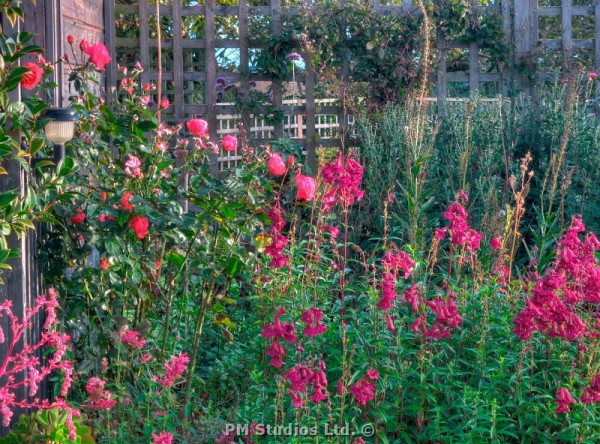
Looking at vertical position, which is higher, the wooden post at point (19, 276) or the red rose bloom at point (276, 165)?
the red rose bloom at point (276, 165)

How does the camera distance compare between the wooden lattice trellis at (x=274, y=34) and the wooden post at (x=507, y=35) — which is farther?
the wooden post at (x=507, y=35)

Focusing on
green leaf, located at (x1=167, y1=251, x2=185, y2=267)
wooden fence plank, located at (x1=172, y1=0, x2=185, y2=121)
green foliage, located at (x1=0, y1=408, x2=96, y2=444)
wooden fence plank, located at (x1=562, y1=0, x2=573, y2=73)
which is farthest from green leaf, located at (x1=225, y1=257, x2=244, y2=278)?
wooden fence plank, located at (x1=562, y1=0, x2=573, y2=73)

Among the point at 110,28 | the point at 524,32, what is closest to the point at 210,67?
the point at 110,28

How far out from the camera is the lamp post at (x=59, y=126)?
2.79m

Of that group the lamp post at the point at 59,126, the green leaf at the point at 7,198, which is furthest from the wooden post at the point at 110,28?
the green leaf at the point at 7,198

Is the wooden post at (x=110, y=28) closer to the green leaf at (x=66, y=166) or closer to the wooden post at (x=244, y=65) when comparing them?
the wooden post at (x=244, y=65)

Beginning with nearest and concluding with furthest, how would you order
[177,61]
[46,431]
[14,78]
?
[46,431] < [14,78] < [177,61]

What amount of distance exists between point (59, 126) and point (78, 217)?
297 mm

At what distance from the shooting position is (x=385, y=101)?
6.81 m

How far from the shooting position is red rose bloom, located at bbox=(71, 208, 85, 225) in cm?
285

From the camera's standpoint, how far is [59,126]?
2801 millimetres

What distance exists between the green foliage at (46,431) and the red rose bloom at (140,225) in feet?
2.31

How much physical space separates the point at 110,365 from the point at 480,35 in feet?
16.0

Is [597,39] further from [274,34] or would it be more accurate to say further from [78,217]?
[78,217]
